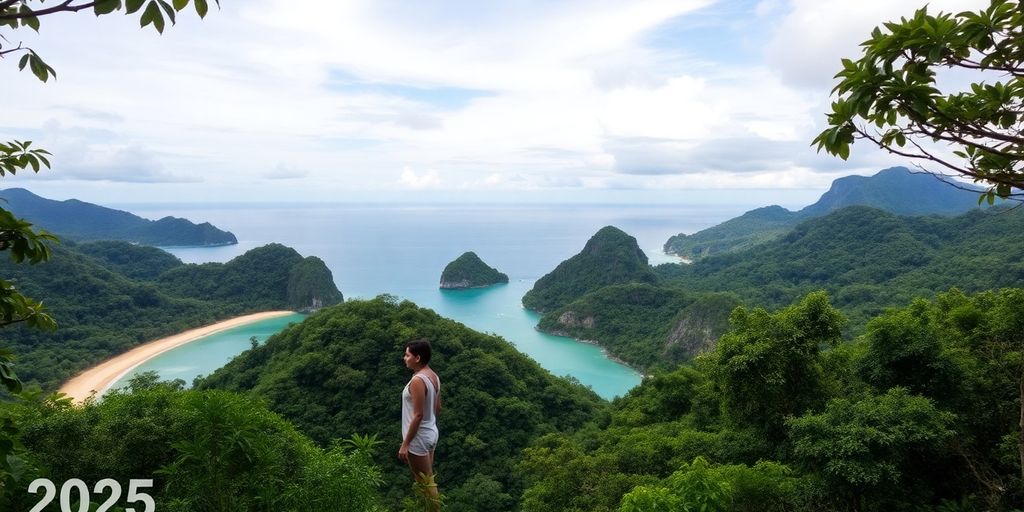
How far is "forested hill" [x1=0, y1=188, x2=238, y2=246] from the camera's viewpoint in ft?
330

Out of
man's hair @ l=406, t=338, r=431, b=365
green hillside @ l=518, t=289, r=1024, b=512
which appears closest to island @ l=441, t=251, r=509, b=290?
green hillside @ l=518, t=289, r=1024, b=512

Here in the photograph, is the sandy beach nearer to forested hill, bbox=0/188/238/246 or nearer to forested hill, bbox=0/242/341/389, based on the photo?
forested hill, bbox=0/242/341/389

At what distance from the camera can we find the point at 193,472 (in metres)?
2.87

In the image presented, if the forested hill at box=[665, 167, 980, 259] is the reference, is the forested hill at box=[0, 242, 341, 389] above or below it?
below

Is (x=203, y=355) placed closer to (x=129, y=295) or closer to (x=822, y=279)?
(x=129, y=295)

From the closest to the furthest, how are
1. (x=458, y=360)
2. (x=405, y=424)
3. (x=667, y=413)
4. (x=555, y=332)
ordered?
(x=405, y=424) → (x=667, y=413) → (x=458, y=360) → (x=555, y=332)

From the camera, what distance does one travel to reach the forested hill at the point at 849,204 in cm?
10312

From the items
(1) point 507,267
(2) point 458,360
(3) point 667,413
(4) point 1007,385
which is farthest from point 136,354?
(1) point 507,267

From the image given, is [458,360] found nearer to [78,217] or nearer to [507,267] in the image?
[507,267]

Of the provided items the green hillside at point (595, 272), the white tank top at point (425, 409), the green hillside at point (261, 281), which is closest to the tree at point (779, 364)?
the white tank top at point (425, 409)

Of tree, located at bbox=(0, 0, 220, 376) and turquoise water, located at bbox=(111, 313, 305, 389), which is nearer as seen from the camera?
tree, located at bbox=(0, 0, 220, 376)

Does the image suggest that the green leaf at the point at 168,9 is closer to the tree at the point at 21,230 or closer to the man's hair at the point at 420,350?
the tree at the point at 21,230

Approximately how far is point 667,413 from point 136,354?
131 feet

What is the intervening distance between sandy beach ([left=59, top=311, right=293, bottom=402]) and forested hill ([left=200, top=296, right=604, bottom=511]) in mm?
13288
